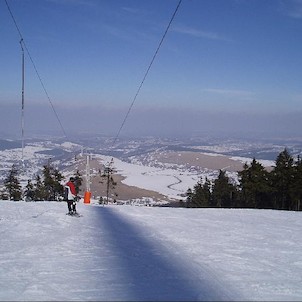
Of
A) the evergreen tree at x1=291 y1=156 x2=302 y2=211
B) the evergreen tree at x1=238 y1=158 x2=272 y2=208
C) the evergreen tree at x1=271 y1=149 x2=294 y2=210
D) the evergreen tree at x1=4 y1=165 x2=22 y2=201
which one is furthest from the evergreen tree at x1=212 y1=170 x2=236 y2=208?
the evergreen tree at x1=4 y1=165 x2=22 y2=201

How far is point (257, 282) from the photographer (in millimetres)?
6344

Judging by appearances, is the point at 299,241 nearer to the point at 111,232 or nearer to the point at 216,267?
the point at 216,267

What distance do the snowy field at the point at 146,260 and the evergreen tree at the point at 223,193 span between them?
3621cm

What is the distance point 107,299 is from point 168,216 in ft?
35.6

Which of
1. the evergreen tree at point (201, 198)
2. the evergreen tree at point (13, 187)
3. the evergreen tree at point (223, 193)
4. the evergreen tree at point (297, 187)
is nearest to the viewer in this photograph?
the evergreen tree at point (297, 187)

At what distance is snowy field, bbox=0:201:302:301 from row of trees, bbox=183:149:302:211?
30.0m

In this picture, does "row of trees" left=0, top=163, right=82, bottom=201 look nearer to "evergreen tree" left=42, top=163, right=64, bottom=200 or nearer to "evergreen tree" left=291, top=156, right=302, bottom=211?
"evergreen tree" left=42, top=163, right=64, bottom=200

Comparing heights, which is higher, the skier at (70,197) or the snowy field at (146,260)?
the skier at (70,197)

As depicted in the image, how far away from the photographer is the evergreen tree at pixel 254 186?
44062mm

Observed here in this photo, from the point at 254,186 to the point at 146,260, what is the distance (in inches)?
1517

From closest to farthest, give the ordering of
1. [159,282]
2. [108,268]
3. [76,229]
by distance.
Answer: [159,282], [108,268], [76,229]

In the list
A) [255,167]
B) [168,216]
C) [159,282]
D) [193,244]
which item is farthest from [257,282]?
[255,167]

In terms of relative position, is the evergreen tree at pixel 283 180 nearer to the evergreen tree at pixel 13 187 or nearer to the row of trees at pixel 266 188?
the row of trees at pixel 266 188

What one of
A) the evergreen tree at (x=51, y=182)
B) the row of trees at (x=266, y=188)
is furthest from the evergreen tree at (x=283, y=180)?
the evergreen tree at (x=51, y=182)
